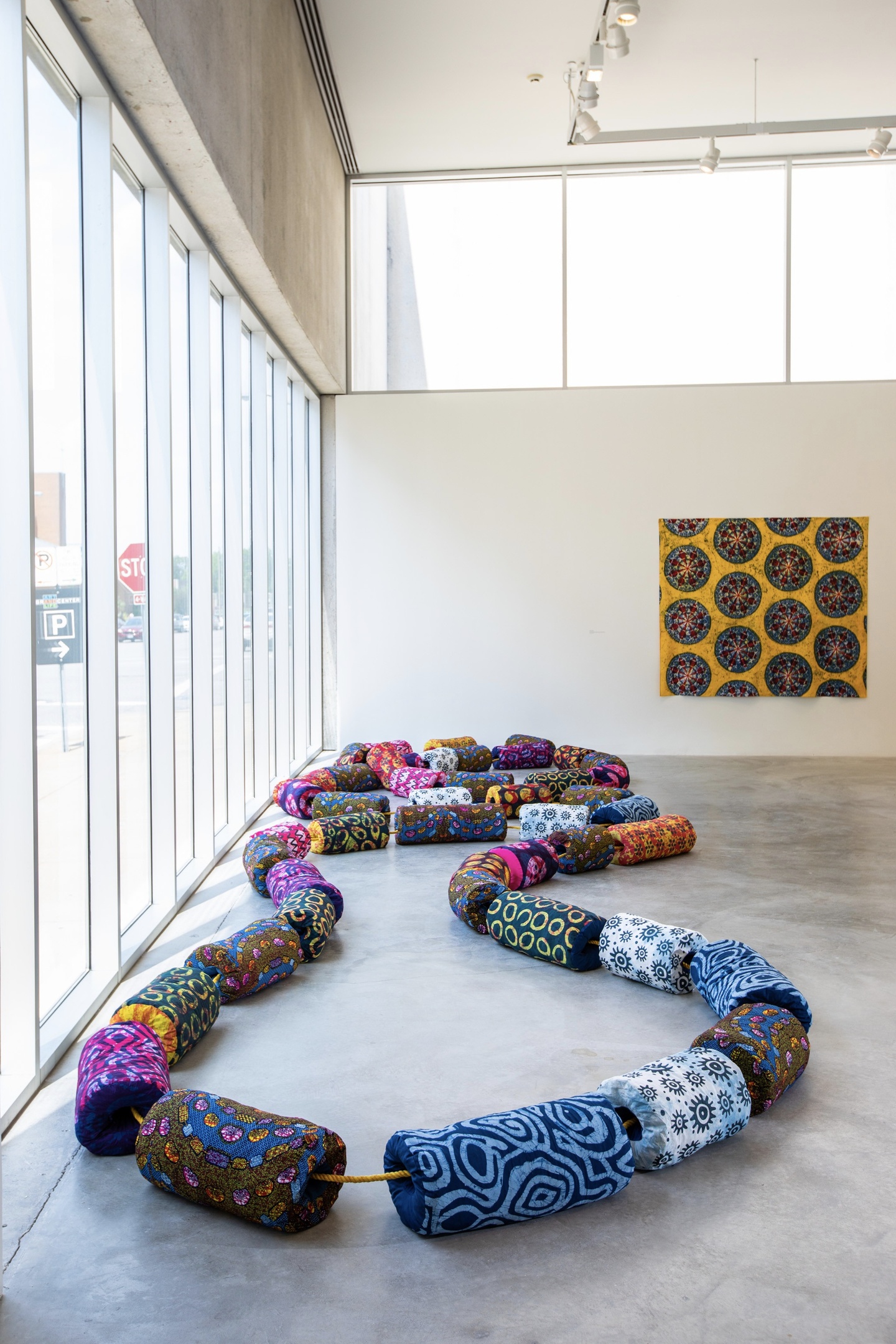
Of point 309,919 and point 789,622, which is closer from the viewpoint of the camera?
point 309,919

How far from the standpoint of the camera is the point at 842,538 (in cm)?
909

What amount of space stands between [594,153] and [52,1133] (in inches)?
337

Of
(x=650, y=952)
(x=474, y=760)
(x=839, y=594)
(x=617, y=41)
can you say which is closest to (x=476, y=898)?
(x=650, y=952)

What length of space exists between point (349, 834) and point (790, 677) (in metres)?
4.94

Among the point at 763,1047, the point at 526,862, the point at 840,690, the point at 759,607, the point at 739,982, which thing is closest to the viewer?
the point at 763,1047

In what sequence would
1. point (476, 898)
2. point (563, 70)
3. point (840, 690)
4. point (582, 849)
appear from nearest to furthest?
point (476, 898), point (582, 849), point (563, 70), point (840, 690)

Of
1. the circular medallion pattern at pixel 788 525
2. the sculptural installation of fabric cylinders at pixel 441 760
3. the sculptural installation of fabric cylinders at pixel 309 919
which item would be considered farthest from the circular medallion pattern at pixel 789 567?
the sculptural installation of fabric cylinders at pixel 309 919

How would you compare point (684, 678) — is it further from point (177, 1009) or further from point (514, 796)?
point (177, 1009)

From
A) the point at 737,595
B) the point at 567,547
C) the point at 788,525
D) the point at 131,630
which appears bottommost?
the point at 131,630

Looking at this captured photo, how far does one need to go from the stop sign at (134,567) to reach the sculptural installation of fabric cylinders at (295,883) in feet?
4.36

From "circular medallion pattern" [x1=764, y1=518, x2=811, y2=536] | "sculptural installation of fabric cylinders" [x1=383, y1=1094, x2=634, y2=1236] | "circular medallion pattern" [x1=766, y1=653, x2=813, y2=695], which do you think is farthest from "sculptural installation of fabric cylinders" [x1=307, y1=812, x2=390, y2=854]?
"circular medallion pattern" [x1=764, y1=518, x2=811, y2=536]

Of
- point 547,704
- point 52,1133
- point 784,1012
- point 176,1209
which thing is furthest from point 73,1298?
point 547,704

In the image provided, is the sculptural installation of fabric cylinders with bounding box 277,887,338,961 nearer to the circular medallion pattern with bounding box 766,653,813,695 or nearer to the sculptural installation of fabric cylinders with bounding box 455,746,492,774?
the sculptural installation of fabric cylinders with bounding box 455,746,492,774

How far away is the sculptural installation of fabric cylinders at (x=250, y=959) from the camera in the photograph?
11.6 ft
